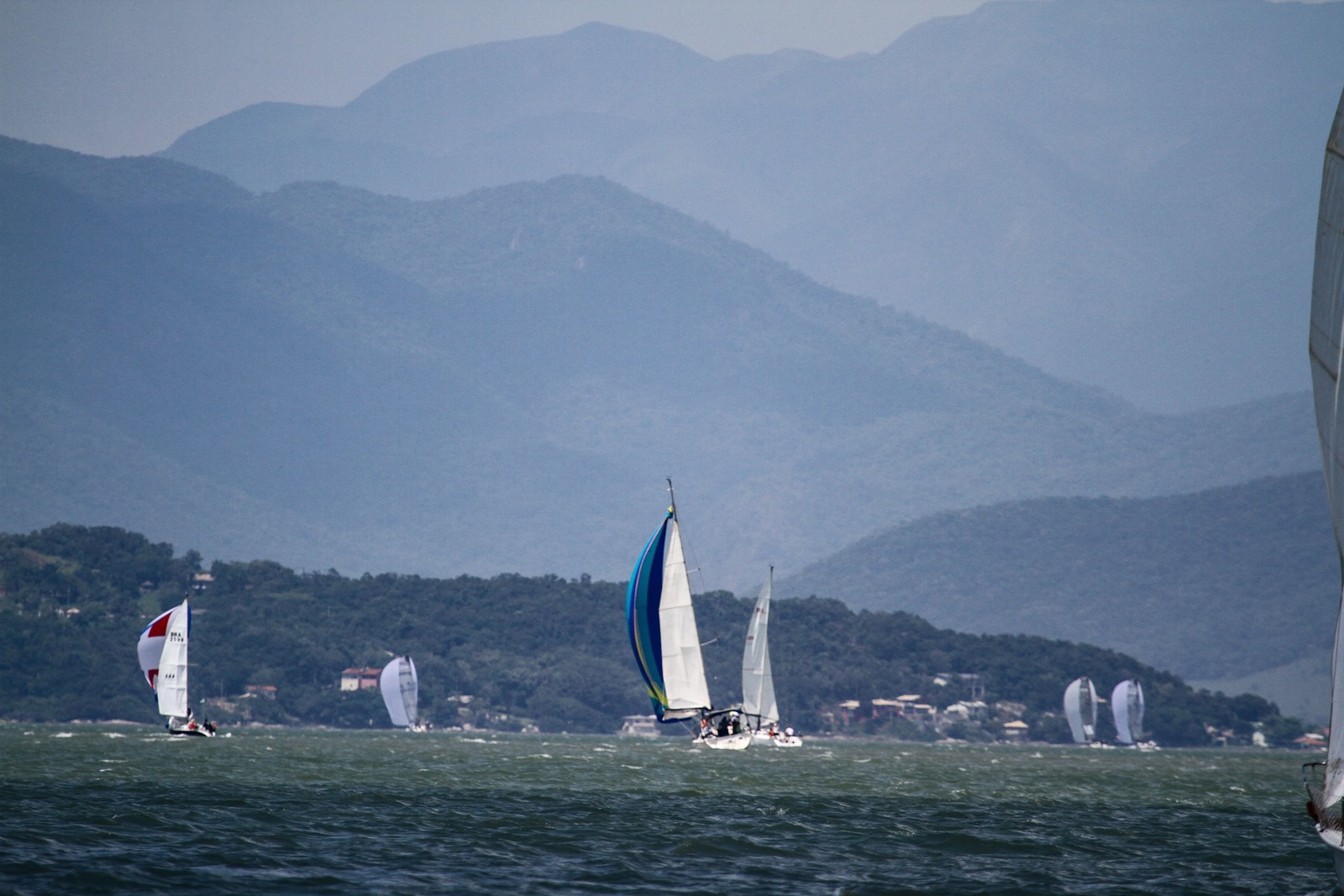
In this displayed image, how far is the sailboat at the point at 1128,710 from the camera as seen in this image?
194 meters

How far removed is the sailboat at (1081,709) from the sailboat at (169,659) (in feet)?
355

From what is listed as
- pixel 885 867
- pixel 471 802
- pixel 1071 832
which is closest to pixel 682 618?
pixel 471 802

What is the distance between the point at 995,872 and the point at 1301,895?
5.68 meters

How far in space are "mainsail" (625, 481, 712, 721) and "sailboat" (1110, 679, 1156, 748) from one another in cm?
11729

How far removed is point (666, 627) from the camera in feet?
275

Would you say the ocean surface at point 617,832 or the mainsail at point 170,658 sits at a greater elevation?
A: the mainsail at point 170,658

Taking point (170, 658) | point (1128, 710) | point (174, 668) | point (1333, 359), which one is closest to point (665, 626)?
point (174, 668)

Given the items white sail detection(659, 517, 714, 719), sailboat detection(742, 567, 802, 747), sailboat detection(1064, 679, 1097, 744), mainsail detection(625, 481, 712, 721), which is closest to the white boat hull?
white sail detection(659, 517, 714, 719)

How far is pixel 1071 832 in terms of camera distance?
4456 centimetres

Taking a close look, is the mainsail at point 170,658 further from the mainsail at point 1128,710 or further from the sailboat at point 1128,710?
the mainsail at point 1128,710

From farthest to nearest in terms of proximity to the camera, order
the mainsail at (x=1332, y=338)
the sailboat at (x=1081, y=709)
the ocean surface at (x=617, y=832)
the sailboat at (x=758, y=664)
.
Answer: the sailboat at (x=1081, y=709)
the sailboat at (x=758, y=664)
the ocean surface at (x=617, y=832)
the mainsail at (x=1332, y=338)

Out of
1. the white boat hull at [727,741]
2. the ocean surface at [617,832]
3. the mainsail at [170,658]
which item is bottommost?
the ocean surface at [617,832]

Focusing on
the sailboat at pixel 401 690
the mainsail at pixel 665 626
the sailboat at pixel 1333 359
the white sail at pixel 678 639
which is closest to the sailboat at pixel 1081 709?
the sailboat at pixel 401 690

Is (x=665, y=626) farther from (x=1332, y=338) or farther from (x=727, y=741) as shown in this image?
(x=1332, y=338)
